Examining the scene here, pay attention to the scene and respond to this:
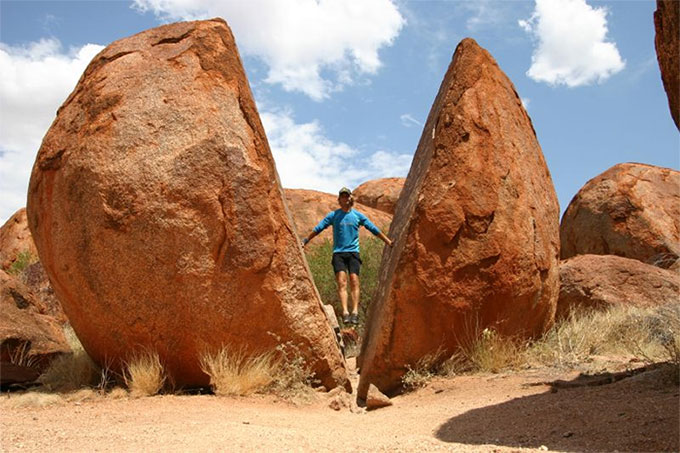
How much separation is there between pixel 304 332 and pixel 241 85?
2408mm

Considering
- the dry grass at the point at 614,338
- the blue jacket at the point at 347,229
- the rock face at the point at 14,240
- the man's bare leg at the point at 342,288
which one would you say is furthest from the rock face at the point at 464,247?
the rock face at the point at 14,240

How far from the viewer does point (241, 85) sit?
6570mm

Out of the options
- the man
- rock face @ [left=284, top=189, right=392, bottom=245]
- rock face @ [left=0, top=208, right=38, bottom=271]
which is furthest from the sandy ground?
rock face @ [left=0, top=208, right=38, bottom=271]

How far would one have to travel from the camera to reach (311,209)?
60.5 ft

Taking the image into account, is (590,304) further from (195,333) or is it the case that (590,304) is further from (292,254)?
(195,333)

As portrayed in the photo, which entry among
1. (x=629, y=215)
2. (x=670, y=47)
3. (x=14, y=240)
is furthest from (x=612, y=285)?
(x=14, y=240)

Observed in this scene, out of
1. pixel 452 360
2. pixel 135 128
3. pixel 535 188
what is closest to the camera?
pixel 135 128

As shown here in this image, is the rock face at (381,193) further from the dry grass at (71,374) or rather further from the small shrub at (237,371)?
the small shrub at (237,371)

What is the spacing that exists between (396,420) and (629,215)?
10465 millimetres

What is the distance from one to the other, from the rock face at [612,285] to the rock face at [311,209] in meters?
7.83

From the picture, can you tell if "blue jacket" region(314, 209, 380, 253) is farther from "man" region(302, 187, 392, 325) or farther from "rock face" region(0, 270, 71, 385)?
"rock face" region(0, 270, 71, 385)

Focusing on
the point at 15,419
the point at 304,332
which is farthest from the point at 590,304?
the point at 15,419

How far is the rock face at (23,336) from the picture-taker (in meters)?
6.86

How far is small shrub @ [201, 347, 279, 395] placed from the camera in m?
5.95
